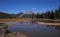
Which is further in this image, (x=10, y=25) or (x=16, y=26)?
(x=16, y=26)

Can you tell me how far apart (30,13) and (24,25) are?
1360 mm

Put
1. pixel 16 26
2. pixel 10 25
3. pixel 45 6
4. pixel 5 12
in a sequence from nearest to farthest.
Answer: pixel 5 12 < pixel 45 6 < pixel 10 25 < pixel 16 26

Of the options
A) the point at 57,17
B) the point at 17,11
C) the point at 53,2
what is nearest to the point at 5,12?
the point at 17,11

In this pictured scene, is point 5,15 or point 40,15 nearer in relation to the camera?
point 5,15

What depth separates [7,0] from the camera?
554 centimetres

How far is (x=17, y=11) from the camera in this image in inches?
215

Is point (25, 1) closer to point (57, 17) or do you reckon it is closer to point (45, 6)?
point (45, 6)

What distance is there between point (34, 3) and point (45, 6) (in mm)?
541

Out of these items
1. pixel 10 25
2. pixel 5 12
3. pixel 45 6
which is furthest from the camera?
pixel 10 25

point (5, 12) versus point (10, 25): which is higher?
point (5, 12)

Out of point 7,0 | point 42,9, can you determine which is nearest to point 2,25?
point 7,0

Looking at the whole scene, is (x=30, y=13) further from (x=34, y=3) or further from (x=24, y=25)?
(x=24, y=25)

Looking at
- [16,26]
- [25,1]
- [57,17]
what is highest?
[25,1]

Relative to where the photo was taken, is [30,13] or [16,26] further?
[16,26]
